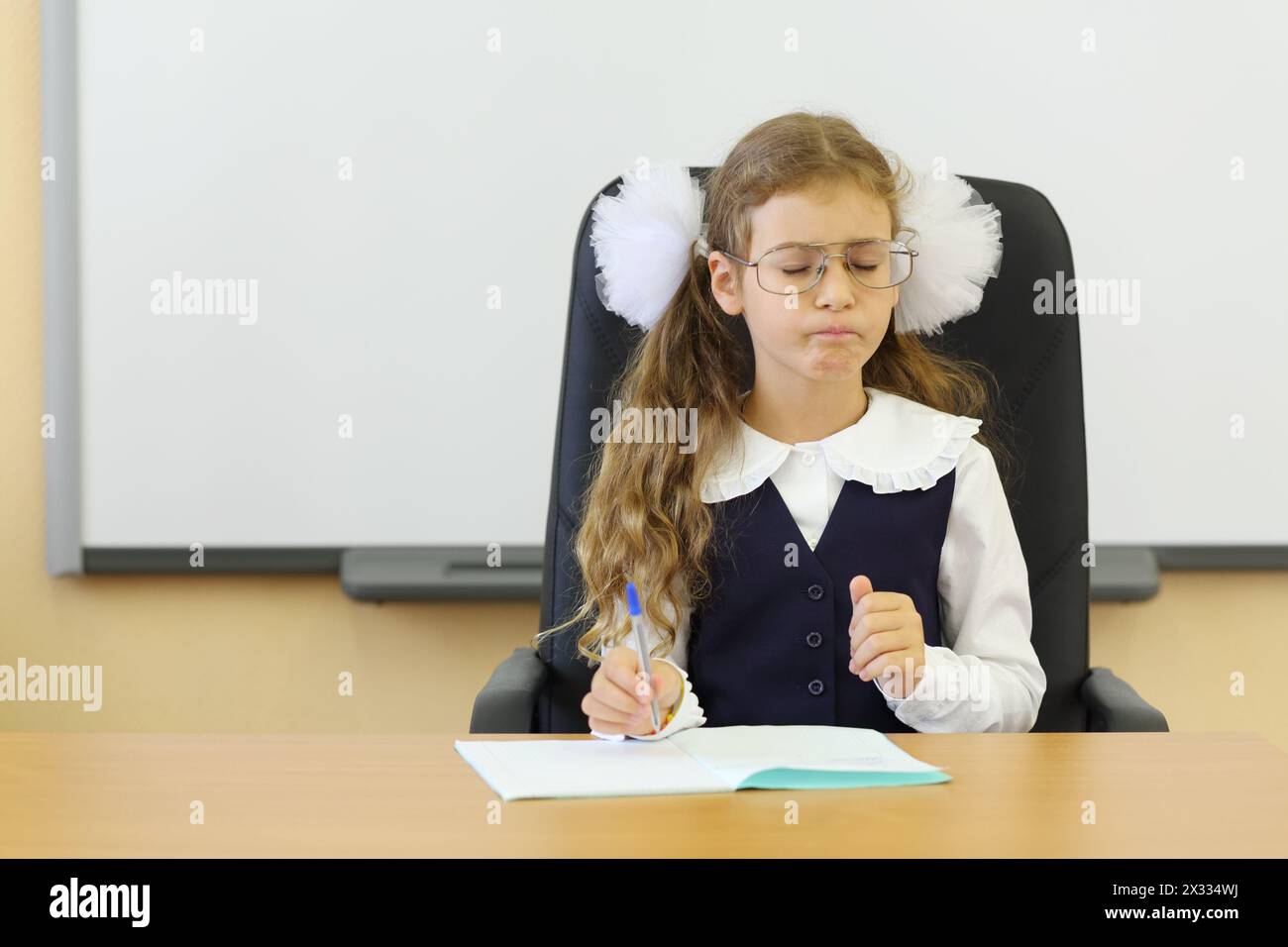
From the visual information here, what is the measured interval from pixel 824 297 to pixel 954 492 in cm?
26

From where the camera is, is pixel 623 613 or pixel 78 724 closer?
pixel 623 613

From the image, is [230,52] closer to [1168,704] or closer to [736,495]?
[736,495]

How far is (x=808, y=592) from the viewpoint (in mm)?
1342

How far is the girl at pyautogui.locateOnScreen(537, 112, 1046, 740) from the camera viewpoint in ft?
4.30

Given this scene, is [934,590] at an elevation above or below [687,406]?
below

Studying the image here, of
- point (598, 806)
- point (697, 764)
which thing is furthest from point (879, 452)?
point (598, 806)

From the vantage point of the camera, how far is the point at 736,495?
4.54 feet

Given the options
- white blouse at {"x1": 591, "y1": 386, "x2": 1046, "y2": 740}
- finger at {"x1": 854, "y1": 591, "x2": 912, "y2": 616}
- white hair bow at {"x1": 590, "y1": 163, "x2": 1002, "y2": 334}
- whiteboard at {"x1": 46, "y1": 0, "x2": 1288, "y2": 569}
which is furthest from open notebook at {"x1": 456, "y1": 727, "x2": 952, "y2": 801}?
whiteboard at {"x1": 46, "y1": 0, "x2": 1288, "y2": 569}

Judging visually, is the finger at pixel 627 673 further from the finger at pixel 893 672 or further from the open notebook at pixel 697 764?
the finger at pixel 893 672

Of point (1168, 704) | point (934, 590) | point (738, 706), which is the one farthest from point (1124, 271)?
point (738, 706)

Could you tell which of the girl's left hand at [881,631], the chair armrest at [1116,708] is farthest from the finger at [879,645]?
the chair armrest at [1116,708]

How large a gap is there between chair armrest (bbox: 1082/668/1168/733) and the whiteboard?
2.33 ft

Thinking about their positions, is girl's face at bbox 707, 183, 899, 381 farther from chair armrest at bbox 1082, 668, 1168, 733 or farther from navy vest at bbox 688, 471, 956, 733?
chair armrest at bbox 1082, 668, 1168, 733
